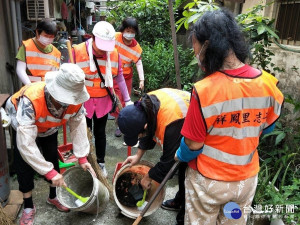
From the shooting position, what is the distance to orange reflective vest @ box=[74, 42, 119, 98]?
11.1 feet

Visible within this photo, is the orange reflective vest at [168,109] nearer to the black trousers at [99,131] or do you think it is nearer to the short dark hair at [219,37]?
the short dark hair at [219,37]

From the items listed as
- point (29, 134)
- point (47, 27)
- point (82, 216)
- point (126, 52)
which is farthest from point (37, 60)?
point (82, 216)

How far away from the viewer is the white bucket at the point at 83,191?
262 centimetres

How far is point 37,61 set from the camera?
3.89m

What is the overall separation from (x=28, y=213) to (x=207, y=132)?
2294 mm

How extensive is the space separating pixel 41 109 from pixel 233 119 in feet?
5.27

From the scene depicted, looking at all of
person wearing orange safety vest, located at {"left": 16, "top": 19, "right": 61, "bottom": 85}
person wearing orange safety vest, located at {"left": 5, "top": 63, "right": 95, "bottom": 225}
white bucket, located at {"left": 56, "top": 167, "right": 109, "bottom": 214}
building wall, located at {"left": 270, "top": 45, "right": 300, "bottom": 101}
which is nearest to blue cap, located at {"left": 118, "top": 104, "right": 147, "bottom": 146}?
person wearing orange safety vest, located at {"left": 5, "top": 63, "right": 95, "bottom": 225}

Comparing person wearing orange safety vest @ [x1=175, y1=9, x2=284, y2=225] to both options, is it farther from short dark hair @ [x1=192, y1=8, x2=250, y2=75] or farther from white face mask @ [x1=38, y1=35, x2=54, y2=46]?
white face mask @ [x1=38, y1=35, x2=54, y2=46]

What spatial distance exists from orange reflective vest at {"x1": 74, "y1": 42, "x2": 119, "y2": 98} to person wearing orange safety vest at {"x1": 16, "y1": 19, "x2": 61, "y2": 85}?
64 centimetres

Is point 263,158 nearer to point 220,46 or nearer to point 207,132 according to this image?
point 207,132

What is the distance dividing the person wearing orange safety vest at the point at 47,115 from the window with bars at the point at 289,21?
313 cm

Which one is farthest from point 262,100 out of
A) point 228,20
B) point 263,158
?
point 263,158

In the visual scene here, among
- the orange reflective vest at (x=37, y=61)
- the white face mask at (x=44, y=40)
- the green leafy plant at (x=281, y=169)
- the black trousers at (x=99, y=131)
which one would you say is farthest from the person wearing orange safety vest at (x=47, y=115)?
the green leafy plant at (x=281, y=169)

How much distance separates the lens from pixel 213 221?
2027mm
